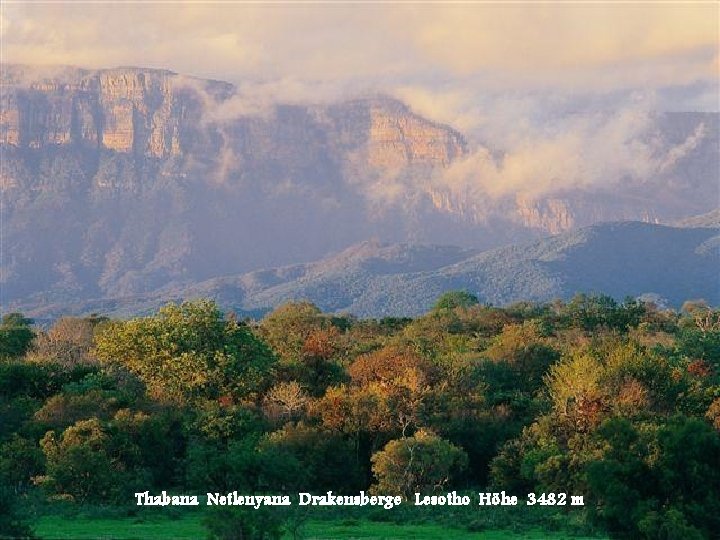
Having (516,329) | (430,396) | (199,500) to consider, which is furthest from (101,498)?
(516,329)

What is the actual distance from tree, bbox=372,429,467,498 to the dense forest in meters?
0.07

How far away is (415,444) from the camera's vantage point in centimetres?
4334

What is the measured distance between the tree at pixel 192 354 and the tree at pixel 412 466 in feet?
43.5

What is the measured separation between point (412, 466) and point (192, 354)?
1591cm

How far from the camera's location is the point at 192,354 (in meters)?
56.1

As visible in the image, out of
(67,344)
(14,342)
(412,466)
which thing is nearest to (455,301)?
(67,344)

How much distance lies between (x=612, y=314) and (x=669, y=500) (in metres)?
67.0

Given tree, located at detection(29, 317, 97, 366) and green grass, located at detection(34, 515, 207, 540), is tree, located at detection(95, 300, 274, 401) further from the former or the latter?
green grass, located at detection(34, 515, 207, 540)

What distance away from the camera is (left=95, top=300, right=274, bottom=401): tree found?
5566cm

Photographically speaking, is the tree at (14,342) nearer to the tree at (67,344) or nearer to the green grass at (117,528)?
the tree at (67,344)

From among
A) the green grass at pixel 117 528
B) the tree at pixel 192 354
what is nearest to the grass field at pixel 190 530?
the green grass at pixel 117 528

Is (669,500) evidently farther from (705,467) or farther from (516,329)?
(516,329)

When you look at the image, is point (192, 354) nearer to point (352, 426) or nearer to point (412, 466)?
point (352, 426)

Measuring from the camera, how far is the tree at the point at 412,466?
43062 millimetres
